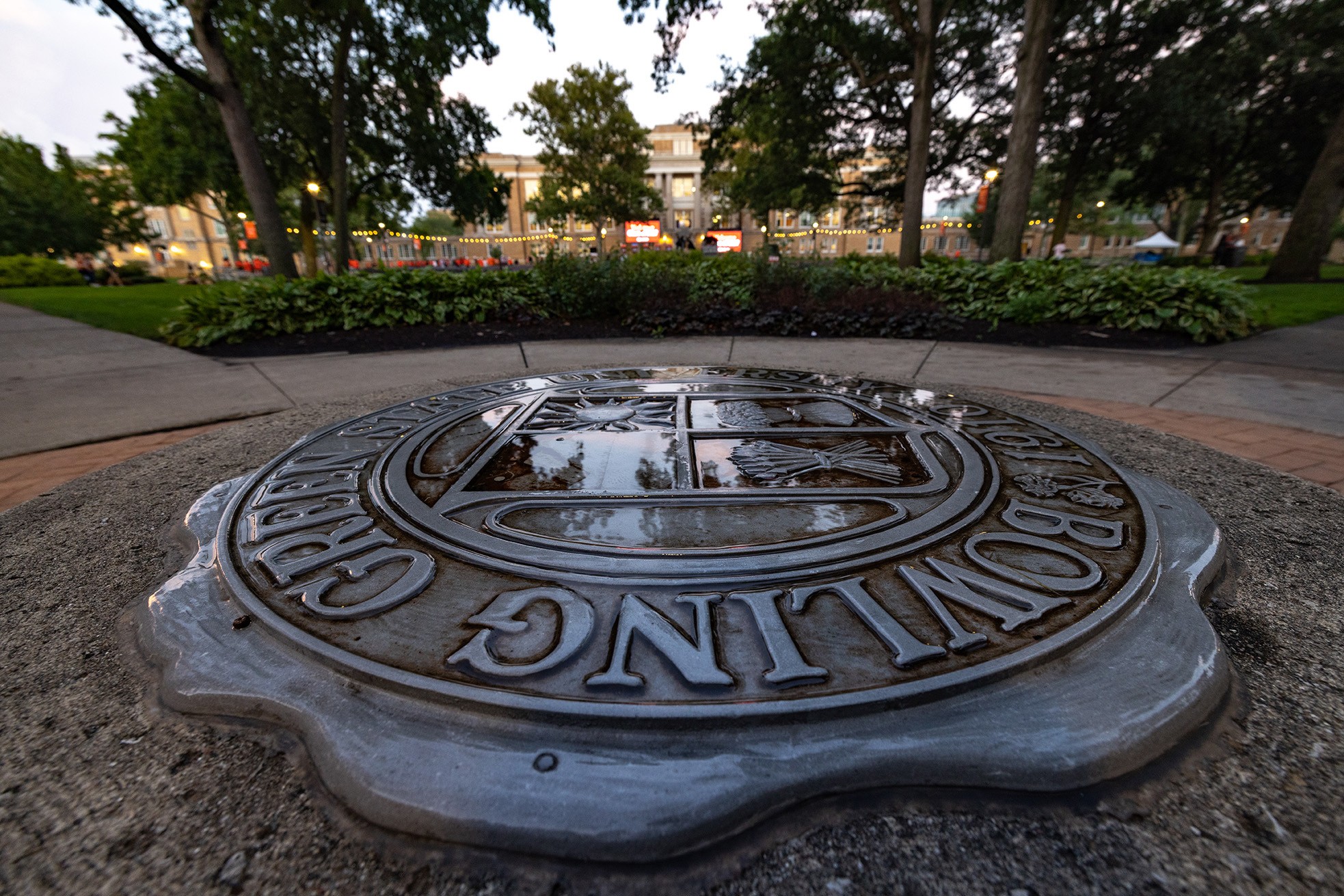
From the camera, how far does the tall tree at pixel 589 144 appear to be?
35719mm

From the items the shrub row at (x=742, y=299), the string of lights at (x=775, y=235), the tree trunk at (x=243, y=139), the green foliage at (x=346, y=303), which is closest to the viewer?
the shrub row at (x=742, y=299)

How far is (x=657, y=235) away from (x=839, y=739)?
152 feet

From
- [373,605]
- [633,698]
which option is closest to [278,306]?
[373,605]

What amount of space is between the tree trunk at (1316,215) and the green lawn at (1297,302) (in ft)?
2.50

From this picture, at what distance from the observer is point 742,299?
752 cm

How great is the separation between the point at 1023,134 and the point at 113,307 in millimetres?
17973

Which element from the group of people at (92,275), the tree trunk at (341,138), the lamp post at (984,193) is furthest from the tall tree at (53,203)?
the lamp post at (984,193)

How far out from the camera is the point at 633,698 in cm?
109

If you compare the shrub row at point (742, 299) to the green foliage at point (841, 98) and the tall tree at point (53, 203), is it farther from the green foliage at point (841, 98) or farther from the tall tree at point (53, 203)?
the tall tree at point (53, 203)

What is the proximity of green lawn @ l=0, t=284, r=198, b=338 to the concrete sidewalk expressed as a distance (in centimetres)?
166

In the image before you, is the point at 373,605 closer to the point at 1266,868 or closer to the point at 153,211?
the point at 1266,868

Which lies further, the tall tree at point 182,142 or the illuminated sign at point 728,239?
the illuminated sign at point 728,239

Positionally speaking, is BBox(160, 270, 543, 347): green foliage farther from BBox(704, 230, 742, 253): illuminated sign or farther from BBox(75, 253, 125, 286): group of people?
BBox(704, 230, 742, 253): illuminated sign

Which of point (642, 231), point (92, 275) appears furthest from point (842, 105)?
point (92, 275)
